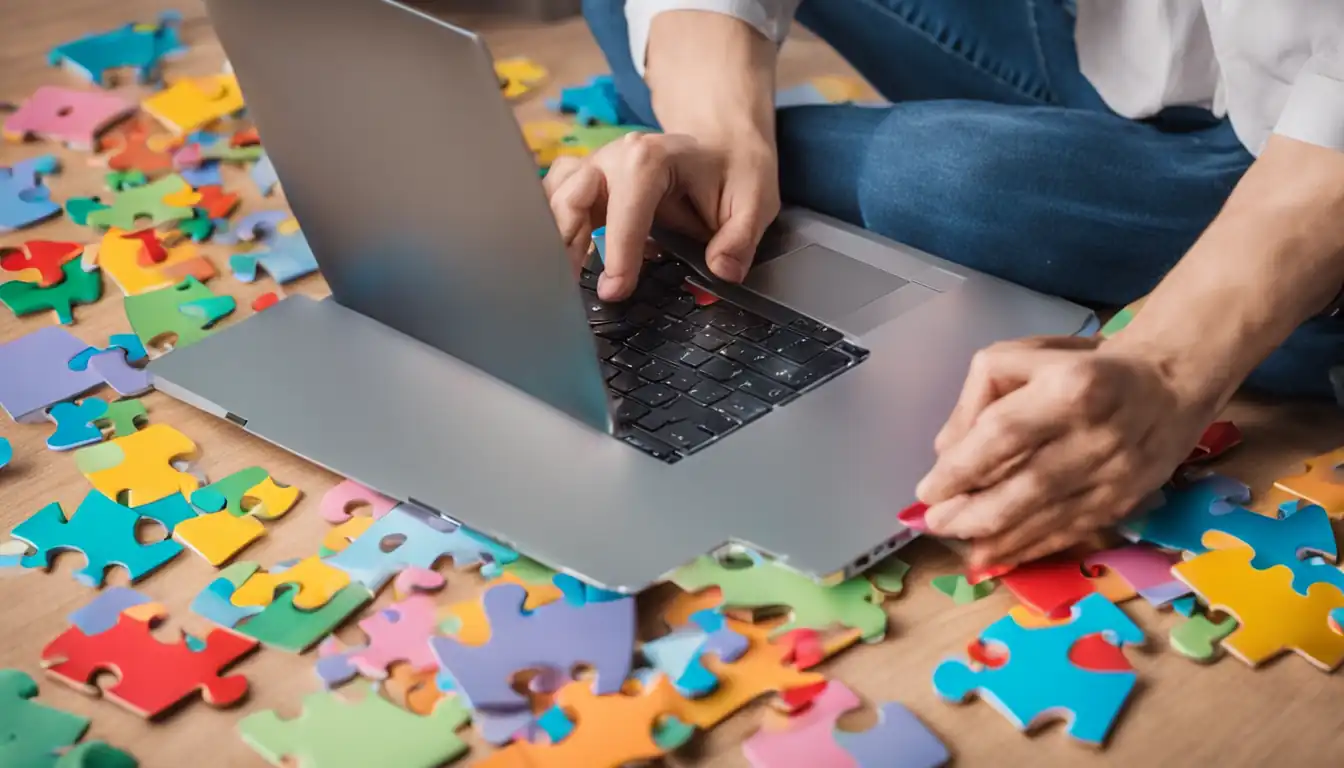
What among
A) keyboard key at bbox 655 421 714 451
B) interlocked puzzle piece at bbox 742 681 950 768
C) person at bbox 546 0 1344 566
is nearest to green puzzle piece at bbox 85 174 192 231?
person at bbox 546 0 1344 566

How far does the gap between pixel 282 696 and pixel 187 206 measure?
2.48 feet

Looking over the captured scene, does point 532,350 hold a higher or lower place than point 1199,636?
higher

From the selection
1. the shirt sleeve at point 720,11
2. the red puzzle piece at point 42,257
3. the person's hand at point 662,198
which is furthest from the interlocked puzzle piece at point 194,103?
the person's hand at point 662,198

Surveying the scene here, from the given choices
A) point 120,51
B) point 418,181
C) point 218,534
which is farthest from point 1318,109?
point 120,51

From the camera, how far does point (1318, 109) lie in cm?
95

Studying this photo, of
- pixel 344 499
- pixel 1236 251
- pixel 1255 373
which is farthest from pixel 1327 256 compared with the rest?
pixel 344 499

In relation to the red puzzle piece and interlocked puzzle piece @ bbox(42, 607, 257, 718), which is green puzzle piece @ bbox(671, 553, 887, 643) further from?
the red puzzle piece

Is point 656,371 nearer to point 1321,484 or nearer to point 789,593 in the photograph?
point 789,593

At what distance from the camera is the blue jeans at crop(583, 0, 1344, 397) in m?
1.19

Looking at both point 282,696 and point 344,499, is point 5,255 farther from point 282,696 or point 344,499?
point 282,696

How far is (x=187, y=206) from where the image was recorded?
1.47 metres

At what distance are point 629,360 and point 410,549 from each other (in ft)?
0.72

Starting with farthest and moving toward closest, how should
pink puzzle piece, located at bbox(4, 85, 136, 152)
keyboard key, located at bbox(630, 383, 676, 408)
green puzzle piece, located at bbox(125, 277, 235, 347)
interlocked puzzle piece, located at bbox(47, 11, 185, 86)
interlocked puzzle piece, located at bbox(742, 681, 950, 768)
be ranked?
interlocked puzzle piece, located at bbox(47, 11, 185, 86)
pink puzzle piece, located at bbox(4, 85, 136, 152)
green puzzle piece, located at bbox(125, 277, 235, 347)
keyboard key, located at bbox(630, 383, 676, 408)
interlocked puzzle piece, located at bbox(742, 681, 950, 768)

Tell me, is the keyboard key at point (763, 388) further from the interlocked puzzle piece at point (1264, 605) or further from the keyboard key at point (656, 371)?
the interlocked puzzle piece at point (1264, 605)
